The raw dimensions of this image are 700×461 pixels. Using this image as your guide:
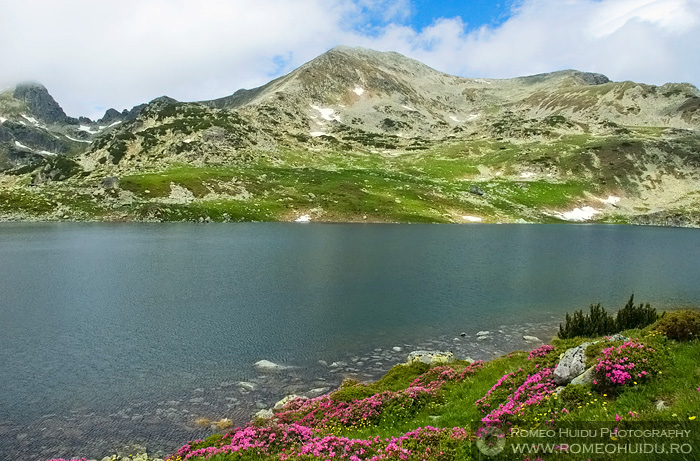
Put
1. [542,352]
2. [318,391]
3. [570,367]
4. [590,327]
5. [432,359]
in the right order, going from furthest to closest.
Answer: [590,327]
[432,359]
[318,391]
[542,352]
[570,367]

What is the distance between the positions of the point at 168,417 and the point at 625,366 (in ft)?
71.4

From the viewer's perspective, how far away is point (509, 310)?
44.3m

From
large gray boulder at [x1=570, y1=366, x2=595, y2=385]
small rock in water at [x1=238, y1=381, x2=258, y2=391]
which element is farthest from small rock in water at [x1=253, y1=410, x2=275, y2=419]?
large gray boulder at [x1=570, y1=366, x2=595, y2=385]

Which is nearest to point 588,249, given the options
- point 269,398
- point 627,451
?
point 269,398

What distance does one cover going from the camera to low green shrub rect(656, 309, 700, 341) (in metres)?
16.0

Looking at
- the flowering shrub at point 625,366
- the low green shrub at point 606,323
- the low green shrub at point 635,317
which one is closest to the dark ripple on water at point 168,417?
the low green shrub at point 606,323

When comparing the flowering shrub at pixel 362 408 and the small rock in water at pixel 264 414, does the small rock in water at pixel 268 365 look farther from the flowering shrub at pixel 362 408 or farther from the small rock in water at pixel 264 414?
the flowering shrub at pixel 362 408

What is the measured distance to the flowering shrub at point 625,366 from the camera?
1327 centimetres

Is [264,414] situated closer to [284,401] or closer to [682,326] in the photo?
[284,401]

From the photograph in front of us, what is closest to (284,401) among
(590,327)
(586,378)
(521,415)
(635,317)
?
(521,415)

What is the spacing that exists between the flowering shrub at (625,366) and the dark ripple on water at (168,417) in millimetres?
16211

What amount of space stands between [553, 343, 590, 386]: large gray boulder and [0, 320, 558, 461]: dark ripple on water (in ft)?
45.6

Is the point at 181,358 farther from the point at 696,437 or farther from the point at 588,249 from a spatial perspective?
the point at 588,249

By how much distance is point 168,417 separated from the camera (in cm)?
2220
